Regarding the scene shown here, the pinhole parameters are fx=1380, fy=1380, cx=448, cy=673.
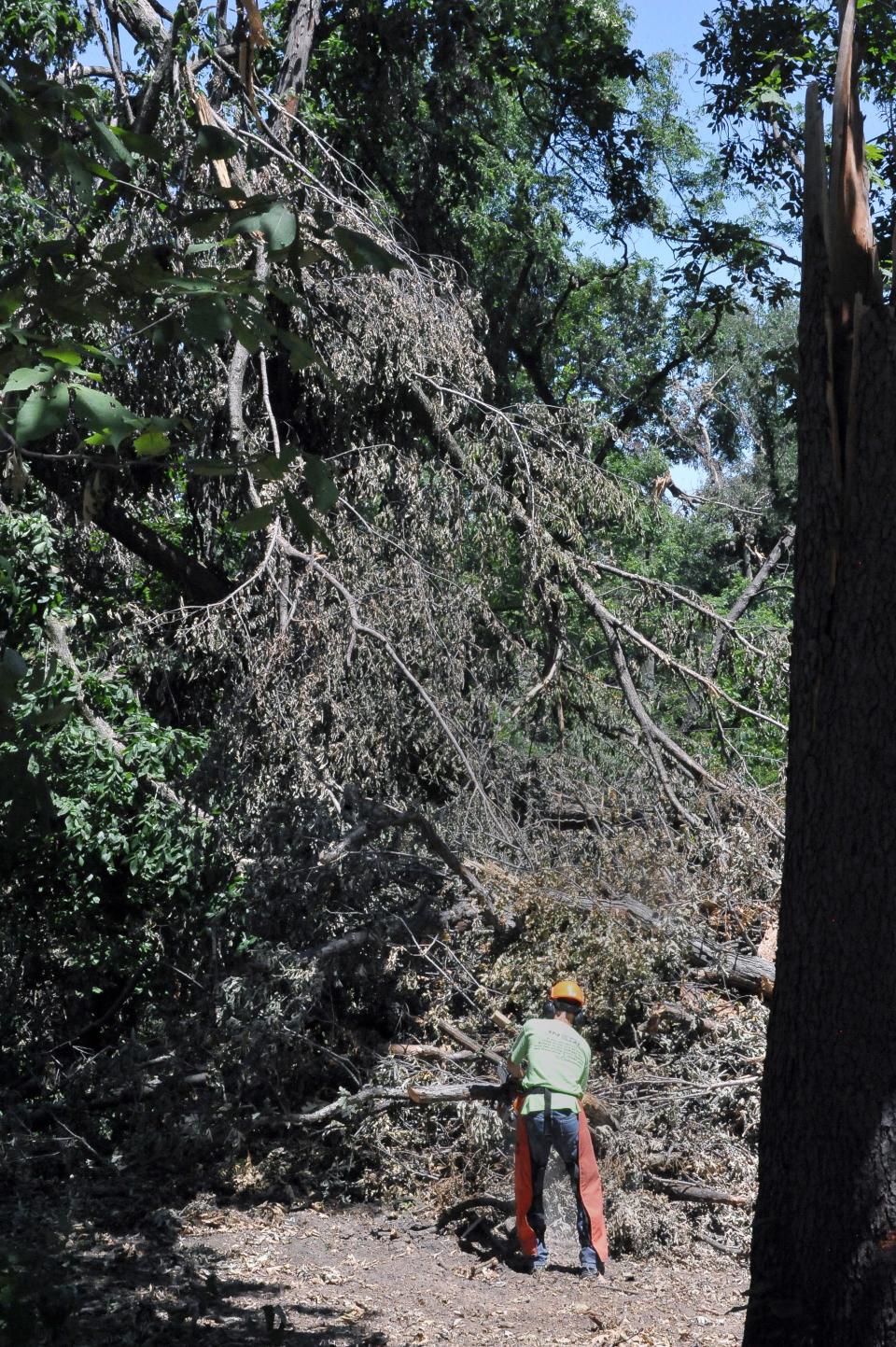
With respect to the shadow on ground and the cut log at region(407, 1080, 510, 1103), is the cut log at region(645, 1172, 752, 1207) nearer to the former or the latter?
the cut log at region(407, 1080, 510, 1103)

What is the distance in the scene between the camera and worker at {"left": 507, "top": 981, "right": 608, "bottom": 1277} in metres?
6.25

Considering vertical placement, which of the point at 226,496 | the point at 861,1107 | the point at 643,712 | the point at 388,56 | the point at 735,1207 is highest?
the point at 388,56

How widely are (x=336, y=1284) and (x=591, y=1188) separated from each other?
47.6 inches

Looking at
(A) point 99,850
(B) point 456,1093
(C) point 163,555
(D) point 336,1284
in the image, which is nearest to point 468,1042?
(B) point 456,1093

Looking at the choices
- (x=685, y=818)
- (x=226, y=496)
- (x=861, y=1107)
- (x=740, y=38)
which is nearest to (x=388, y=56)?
(x=740, y=38)

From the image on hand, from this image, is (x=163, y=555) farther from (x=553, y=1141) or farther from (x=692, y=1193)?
(x=692, y=1193)

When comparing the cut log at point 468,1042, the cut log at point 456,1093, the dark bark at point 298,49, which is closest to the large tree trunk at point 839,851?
the cut log at point 456,1093

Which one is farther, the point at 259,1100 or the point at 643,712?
the point at 643,712

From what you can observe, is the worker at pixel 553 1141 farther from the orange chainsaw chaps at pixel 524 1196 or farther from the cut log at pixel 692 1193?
the cut log at pixel 692 1193

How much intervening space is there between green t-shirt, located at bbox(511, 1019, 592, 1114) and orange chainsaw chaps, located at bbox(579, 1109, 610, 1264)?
15 cm

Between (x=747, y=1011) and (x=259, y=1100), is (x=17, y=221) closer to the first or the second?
(x=259, y=1100)

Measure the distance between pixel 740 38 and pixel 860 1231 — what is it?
11.7 meters

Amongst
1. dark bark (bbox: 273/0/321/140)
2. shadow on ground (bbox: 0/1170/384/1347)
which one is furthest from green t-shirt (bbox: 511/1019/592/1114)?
dark bark (bbox: 273/0/321/140)

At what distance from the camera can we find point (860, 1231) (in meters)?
3.10
